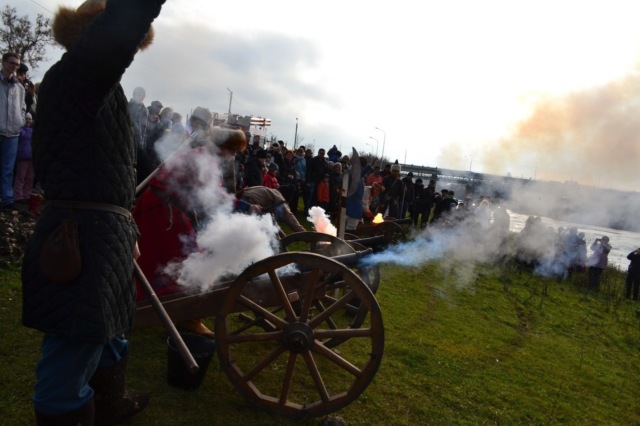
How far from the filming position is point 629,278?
14.5 m

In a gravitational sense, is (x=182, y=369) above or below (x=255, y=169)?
below

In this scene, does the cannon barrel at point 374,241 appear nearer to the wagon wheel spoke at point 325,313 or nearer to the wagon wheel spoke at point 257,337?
the wagon wheel spoke at point 325,313

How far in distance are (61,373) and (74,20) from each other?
4.86 feet

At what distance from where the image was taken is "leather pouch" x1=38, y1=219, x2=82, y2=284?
1789 millimetres

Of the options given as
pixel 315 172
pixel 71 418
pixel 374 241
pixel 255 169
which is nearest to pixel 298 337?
pixel 374 241

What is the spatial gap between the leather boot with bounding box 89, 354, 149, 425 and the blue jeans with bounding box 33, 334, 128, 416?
0.58 metres

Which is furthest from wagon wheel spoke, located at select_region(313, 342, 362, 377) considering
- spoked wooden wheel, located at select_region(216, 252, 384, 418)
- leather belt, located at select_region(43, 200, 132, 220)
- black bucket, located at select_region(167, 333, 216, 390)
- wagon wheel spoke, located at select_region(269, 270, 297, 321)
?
leather belt, located at select_region(43, 200, 132, 220)

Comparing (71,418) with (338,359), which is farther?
(338,359)

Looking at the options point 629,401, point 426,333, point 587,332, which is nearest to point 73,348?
point 426,333

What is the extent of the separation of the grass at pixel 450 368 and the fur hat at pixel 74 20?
7.22 ft

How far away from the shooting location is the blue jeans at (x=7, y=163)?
625 centimetres

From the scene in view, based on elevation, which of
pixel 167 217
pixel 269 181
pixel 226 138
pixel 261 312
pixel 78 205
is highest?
pixel 226 138

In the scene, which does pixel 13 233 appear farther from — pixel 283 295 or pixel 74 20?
pixel 74 20

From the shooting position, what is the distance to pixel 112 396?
2.66 m
